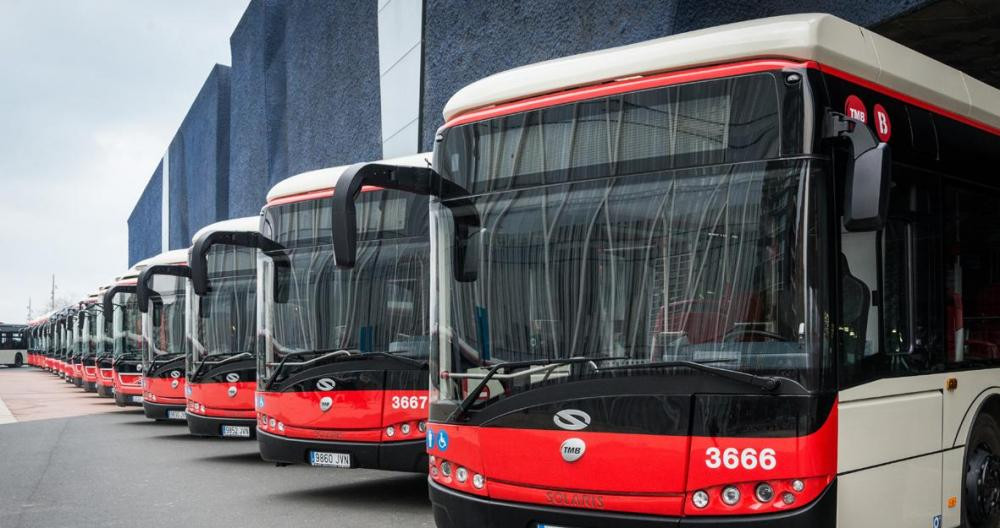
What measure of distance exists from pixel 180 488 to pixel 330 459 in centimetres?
234

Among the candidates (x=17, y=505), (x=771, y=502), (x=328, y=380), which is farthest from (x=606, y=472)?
(x=17, y=505)

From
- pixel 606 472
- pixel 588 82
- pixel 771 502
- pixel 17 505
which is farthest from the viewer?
pixel 17 505

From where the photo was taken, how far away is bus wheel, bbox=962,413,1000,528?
6.72 meters

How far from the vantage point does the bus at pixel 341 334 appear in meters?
9.53

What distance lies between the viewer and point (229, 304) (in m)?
13.9

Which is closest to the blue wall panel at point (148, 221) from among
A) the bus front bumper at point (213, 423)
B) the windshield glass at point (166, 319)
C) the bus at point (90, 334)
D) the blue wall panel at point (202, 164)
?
the blue wall panel at point (202, 164)

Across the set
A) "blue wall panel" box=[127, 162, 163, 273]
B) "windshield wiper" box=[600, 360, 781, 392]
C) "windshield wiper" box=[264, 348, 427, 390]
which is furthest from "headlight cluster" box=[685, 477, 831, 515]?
"blue wall panel" box=[127, 162, 163, 273]

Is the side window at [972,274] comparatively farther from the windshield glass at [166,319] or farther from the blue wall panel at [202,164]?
the blue wall panel at [202,164]

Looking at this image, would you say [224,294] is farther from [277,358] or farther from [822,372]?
[822,372]

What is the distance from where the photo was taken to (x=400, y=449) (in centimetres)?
944

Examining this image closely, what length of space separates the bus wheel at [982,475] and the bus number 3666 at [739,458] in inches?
86.2

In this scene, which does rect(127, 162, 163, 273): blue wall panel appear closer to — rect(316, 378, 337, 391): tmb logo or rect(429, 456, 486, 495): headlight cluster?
rect(316, 378, 337, 391): tmb logo

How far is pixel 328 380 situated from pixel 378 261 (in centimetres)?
114

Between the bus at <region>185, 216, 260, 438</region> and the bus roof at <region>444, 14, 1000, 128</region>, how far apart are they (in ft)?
25.2
